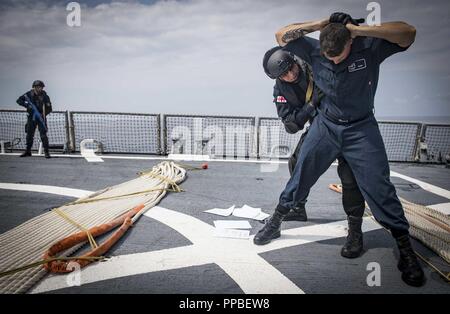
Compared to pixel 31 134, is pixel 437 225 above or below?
below

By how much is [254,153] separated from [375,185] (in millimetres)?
6862

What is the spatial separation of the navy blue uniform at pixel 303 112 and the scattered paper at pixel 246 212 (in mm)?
1110

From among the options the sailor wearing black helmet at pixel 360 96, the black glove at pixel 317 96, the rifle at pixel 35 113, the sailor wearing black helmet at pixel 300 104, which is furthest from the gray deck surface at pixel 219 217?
the black glove at pixel 317 96

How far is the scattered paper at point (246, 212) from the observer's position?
4250 millimetres

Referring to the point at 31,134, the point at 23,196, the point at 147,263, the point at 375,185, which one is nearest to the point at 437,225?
the point at 375,185

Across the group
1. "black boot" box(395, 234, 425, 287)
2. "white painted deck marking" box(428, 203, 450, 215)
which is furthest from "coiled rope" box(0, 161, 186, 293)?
"white painted deck marking" box(428, 203, 450, 215)

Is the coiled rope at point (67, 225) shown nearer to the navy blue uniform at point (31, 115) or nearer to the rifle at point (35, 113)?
the navy blue uniform at point (31, 115)

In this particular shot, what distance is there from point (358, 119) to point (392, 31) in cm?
79

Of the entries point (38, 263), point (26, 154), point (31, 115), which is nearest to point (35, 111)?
point (31, 115)

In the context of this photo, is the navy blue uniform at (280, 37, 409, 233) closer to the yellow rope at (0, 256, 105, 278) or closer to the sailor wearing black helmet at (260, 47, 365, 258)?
the sailor wearing black helmet at (260, 47, 365, 258)

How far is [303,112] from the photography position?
338 centimetres

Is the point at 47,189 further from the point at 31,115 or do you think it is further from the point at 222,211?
the point at 31,115

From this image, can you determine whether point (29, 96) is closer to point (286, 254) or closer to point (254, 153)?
point (254, 153)
